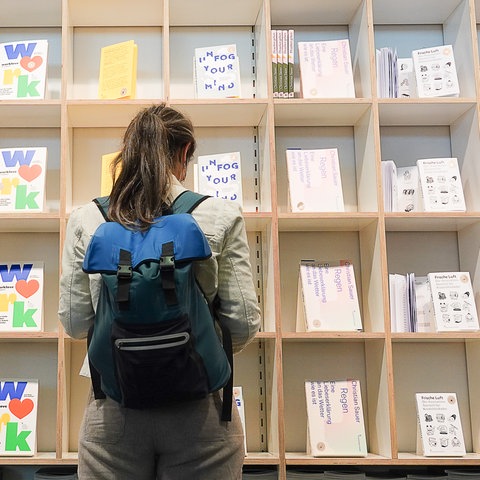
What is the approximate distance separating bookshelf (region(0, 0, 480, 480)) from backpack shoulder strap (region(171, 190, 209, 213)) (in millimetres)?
1259

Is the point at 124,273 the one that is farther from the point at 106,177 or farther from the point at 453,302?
the point at 453,302

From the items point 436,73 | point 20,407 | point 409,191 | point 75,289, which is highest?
point 436,73

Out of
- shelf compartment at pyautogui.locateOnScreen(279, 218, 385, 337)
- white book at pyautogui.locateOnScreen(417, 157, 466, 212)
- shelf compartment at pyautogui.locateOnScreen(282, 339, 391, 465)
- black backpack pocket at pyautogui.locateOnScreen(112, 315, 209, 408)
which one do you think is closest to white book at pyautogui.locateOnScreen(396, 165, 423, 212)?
white book at pyautogui.locateOnScreen(417, 157, 466, 212)

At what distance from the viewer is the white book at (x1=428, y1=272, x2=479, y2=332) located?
2.79 meters

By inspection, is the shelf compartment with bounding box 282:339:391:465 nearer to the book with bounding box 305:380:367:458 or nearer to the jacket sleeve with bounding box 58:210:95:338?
the book with bounding box 305:380:367:458

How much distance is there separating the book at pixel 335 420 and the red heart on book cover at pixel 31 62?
182 centimetres

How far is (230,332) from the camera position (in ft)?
5.12

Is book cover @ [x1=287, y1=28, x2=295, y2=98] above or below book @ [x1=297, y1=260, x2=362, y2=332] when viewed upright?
above

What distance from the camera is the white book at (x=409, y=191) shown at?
2.96m

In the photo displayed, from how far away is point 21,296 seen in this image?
280 cm

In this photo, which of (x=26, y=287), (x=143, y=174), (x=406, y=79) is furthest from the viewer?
(x=406, y=79)

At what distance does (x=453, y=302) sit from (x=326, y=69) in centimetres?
117

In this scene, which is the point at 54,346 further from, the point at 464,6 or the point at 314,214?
the point at 464,6

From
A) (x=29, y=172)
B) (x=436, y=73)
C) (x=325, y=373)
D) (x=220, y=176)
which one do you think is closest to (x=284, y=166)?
(x=220, y=176)
